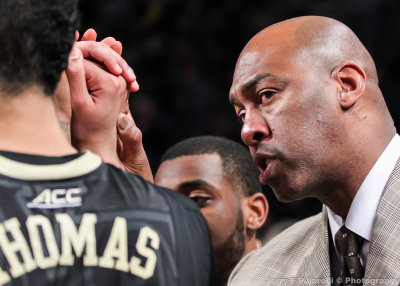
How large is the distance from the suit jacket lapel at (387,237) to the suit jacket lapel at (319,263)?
0.18 m

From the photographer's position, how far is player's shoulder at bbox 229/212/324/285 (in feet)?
7.29

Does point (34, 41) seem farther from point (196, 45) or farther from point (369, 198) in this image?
point (196, 45)

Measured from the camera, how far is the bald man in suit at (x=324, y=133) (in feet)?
6.70

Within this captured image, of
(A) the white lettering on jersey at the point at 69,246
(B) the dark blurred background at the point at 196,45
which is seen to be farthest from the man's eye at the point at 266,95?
(B) the dark blurred background at the point at 196,45

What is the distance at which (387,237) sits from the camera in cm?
190

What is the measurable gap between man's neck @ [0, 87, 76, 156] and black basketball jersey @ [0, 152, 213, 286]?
0.09 ft

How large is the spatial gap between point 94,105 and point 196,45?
4.10m

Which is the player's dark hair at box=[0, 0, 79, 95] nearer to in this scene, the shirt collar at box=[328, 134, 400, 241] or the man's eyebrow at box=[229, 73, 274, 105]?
the man's eyebrow at box=[229, 73, 274, 105]

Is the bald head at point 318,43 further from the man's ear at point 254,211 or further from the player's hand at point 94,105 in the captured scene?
the man's ear at point 254,211

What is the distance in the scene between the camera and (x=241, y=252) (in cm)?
293

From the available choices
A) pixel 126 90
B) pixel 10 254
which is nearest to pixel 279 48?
pixel 126 90

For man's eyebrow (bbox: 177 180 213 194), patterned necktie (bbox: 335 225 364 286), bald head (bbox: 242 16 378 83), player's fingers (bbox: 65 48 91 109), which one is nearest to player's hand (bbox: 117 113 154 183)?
player's fingers (bbox: 65 48 91 109)

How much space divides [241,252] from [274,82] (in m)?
1.08

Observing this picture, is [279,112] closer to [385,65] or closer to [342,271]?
[342,271]
